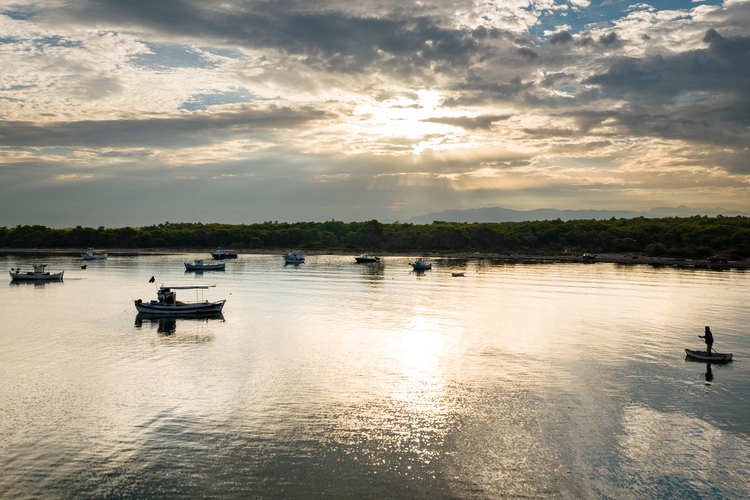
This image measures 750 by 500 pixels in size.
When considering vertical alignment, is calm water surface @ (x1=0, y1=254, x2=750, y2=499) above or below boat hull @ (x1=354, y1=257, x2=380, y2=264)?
below

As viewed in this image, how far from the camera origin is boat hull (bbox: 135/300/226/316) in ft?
201

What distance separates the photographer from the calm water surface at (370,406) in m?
22.2

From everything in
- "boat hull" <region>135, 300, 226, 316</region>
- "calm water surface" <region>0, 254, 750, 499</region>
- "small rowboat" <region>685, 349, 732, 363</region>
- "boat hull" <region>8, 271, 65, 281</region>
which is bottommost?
"calm water surface" <region>0, 254, 750, 499</region>

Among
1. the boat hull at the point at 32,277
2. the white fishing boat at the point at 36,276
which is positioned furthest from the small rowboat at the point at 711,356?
the boat hull at the point at 32,277

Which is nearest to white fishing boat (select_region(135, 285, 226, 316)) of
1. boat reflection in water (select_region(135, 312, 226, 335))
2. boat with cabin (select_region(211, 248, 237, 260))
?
boat reflection in water (select_region(135, 312, 226, 335))

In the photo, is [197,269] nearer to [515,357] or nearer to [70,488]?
[515,357]

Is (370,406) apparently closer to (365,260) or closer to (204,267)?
(204,267)

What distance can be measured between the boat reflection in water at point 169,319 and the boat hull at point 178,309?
1.52 ft

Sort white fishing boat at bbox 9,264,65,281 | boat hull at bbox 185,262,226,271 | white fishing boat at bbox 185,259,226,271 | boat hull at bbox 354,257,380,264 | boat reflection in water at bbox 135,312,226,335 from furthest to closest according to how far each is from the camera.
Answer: boat hull at bbox 354,257,380,264 < white fishing boat at bbox 185,259,226,271 < boat hull at bbox 185,262,226,271 < white fishing boat at bbox 9,264,65,281 < boat reflection in water at bbox 135,312,226,335

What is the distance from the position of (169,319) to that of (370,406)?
1599 inches

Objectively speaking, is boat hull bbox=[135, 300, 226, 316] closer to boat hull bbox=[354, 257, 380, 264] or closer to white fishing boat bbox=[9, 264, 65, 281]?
white fishing boat bbox=[9, 264, 65, 281]

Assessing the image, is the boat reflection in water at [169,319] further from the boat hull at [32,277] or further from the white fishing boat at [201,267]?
the white fishing boat at [201,267]

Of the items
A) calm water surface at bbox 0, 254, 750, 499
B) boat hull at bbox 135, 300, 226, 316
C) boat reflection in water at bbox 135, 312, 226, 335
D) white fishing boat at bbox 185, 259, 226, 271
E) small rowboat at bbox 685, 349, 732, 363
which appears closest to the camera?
calm water surface at bbox 0, 254, 750, 499

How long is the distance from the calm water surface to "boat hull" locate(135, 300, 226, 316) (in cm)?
200
